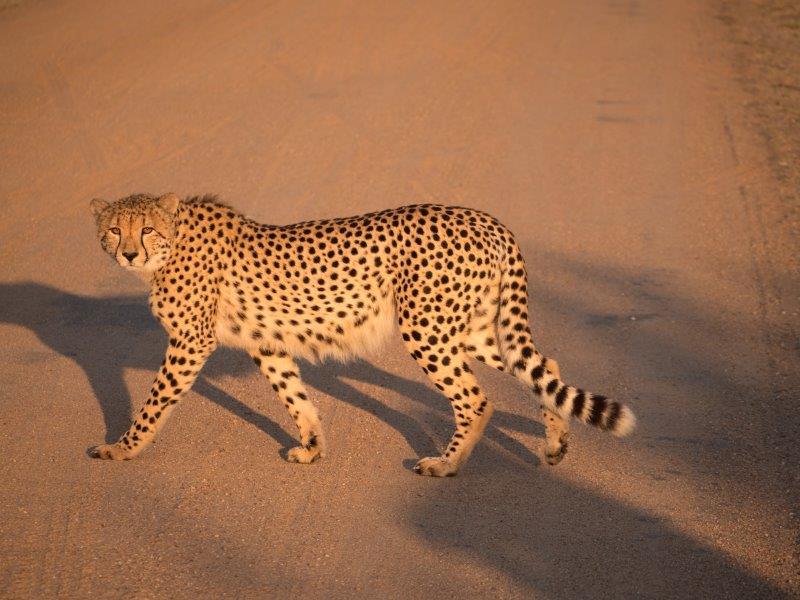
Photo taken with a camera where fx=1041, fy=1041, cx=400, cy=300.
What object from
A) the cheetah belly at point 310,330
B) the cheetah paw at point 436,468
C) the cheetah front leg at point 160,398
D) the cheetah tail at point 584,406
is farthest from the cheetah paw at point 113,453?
the cheetah tail at point 584,406

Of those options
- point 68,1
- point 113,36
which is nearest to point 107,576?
point 113,36

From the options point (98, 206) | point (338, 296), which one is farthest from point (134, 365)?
point (338, 296)

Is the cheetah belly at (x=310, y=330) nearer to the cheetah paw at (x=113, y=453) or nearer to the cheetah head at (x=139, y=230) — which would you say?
the cheetah head at (x=139, y=230)

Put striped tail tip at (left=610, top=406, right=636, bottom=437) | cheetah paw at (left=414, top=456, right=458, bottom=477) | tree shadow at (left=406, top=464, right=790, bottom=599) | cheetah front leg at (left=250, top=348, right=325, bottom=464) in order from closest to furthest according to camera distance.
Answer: tree shadow at (left=406, top=464, right=790, bottom=599)
striped tail tip at (left=610, top=406, right=636, bottom=437)
cheetah paw at (left=414, top=456, right=458, bottom=477)
cheetah front leg at (left=250, top=348, right=325, bottom=464)

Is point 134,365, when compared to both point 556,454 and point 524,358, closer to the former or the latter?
point 524,358

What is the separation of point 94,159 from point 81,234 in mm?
1923

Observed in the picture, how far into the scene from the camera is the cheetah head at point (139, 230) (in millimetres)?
5262

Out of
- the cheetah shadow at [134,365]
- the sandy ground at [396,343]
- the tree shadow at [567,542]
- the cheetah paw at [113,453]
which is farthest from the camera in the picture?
the cheetah shadow at [134,365]

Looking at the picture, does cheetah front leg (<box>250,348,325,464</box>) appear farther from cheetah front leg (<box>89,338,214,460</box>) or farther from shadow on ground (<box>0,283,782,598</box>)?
cheetah front leg (<box>89,338,214,460</box>)

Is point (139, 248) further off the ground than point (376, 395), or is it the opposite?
point (139, 248)

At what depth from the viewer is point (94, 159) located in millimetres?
10648

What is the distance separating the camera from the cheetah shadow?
19.1 ft

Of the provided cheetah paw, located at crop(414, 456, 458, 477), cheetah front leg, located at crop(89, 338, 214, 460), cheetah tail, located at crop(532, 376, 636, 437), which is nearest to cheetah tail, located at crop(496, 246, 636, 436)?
cheetah tail, located at crop(532, 376, 636, 437)

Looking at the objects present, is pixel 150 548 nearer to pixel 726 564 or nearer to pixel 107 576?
pixel 107 576
